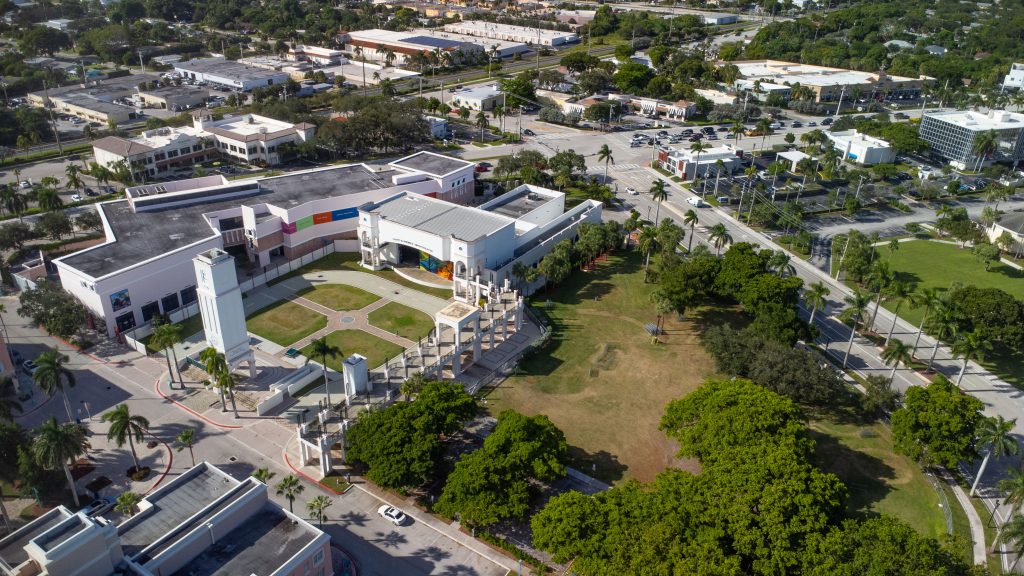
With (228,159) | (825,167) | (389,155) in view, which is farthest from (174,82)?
(825,167)

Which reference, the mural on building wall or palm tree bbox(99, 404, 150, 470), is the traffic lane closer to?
palm tree bbox(99, 404, 150, 470)

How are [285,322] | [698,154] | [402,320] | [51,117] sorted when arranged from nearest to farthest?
[285,322] → [402,320] → [698,154] → [51,117]

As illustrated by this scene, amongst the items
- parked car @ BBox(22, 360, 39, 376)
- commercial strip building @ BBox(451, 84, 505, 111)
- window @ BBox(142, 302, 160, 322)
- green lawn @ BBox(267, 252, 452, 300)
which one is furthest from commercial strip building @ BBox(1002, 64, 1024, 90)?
parked car @ BBox(22, 360, 39, 376)

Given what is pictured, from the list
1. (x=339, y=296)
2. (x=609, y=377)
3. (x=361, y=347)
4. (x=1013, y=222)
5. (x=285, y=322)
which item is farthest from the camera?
(x=1013, y=222)

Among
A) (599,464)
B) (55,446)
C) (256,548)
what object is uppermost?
(55,446)

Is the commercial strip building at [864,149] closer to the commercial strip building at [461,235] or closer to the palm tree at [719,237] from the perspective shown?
the palm tree at [719,237]

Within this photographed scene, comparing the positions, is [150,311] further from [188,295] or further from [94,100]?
[94,100]

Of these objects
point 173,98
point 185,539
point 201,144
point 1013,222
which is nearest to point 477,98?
point 201,144
